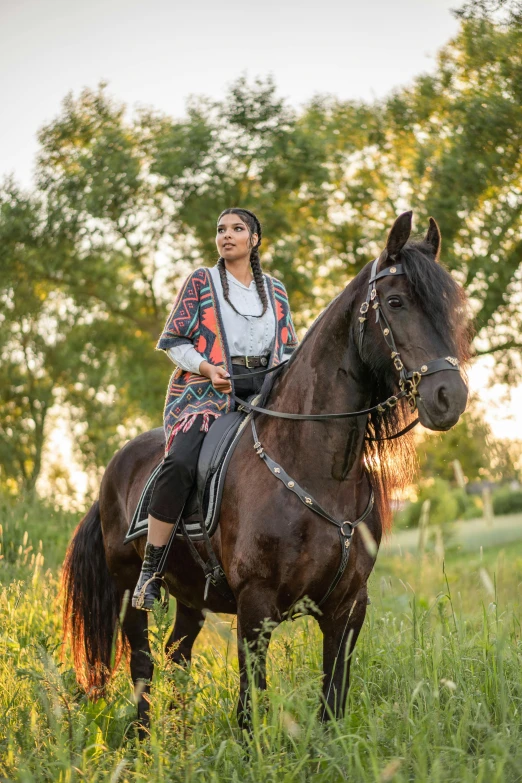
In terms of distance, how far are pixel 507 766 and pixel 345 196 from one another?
17975mm

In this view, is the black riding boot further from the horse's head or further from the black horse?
the horse's head

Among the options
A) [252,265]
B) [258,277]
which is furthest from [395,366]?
[252,265]

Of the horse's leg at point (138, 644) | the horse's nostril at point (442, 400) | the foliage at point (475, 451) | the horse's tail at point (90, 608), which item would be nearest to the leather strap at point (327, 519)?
the horse's nostril at point (442, 400)

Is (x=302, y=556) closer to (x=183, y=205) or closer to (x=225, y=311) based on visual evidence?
(x=225, y=311)

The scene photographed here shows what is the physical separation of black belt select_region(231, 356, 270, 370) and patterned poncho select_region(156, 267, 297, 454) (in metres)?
0.06

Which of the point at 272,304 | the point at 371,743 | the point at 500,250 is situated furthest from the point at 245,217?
the point at 500,250

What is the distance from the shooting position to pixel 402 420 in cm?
395

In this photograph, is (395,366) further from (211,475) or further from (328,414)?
(211,475)

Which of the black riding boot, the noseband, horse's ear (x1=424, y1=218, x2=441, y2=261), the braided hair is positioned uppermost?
the braided hair

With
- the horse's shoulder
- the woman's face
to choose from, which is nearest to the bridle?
the woman's face

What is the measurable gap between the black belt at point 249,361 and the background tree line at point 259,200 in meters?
10.9

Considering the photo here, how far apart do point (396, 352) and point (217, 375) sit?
3.60 feet

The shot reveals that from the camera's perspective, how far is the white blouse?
173 inches

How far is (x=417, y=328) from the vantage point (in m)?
3.45
